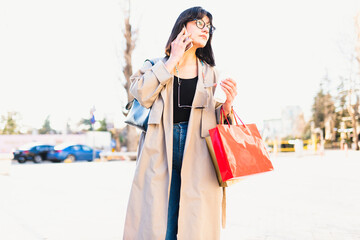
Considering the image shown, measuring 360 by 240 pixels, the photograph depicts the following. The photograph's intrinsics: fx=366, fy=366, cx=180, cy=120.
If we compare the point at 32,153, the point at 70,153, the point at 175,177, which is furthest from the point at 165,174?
the point at 70,153

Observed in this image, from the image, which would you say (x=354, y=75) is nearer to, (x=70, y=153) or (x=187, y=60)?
Answer: (x=70, y=153)

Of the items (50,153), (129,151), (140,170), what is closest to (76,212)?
(140,170)

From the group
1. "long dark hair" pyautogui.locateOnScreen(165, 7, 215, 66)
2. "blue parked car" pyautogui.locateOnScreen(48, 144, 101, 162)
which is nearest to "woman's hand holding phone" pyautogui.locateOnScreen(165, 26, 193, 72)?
"long dark hair" pyautogui.locateOnScreen(165, 7, 215, 66)

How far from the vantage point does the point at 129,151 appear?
19766mm

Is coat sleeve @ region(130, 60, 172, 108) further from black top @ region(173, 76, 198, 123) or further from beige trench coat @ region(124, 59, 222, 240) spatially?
black top @ region(173, 76, 198, 123)

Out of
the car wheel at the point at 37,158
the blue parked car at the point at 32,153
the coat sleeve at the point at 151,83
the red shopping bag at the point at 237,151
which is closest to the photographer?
the red shopping bag at the point at 237,151

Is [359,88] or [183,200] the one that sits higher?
[359,88]

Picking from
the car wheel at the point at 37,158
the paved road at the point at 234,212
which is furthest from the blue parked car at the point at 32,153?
the paved road at the point at 234,212

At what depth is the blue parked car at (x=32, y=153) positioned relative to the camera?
20484mm

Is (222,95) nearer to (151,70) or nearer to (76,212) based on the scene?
(151,70)

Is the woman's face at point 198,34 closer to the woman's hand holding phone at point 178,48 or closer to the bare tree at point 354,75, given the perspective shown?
the woman's hand holding phone at point 178,48

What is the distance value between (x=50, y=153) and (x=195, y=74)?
20.4 meters

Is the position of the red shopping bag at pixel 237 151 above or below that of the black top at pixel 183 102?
below

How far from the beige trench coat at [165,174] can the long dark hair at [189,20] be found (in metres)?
0.21
